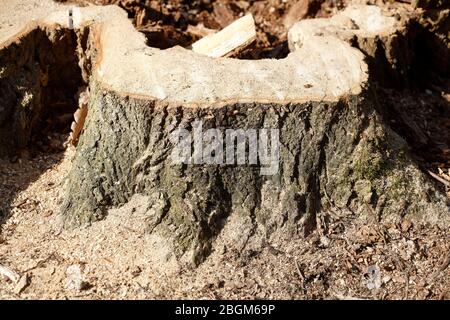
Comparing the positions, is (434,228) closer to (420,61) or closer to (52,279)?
(420,61)

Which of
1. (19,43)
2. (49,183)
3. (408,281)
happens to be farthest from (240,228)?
(19,43)

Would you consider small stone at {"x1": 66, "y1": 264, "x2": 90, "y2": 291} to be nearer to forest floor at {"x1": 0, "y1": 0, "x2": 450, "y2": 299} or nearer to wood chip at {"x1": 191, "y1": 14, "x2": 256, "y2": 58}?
forest floor at {"x1": 0, "y1": 0, "x2": 450, "y2": 299}

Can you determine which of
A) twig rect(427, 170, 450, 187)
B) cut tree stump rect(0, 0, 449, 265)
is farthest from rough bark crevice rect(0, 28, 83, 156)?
twig rect(427, 170, 450, 187)

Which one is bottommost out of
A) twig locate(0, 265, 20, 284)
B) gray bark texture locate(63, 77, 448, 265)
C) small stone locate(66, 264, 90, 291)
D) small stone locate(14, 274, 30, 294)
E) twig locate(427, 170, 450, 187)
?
twig locate(427, 170, 450, 187)

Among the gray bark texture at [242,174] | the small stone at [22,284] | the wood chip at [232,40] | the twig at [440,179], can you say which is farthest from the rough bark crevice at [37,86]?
the twig at [440,179]

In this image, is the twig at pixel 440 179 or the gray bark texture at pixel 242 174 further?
the twig at pixel 440 179

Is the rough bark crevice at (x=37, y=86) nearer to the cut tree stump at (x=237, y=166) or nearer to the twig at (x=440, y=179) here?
the cut tree stump at (x=237, y=166)

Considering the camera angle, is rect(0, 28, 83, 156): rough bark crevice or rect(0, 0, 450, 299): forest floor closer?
rect(0, 0, 450, 299): forest floor
